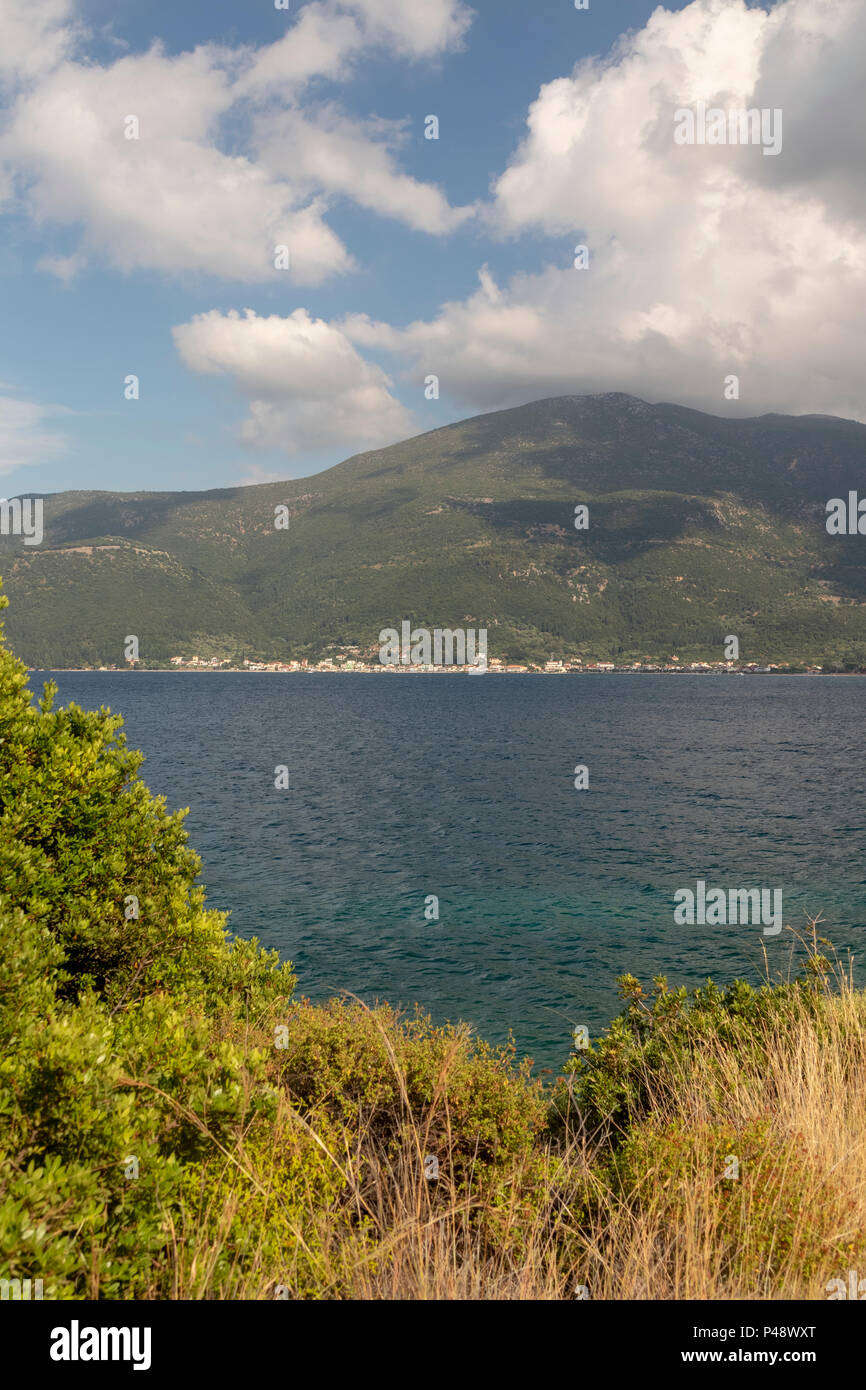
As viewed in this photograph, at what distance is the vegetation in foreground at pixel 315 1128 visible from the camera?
361 centimetres

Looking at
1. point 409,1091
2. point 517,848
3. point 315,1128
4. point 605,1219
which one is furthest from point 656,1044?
point 517,848

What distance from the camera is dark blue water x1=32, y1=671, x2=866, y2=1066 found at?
21.3 m

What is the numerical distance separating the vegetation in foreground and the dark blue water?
22.0 ft

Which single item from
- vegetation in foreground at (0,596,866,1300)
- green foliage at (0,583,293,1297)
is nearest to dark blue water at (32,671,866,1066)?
vegetation in foreground at (0,596,866,1300)

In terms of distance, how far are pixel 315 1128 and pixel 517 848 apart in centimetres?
3103

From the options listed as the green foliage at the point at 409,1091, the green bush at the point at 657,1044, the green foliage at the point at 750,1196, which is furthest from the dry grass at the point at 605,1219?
the green bush at the point at 657,1044

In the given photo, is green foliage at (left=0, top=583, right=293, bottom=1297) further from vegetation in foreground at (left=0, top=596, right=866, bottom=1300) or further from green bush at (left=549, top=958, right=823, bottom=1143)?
green bush at (left=549, top=958, right=823, bottom=1143)

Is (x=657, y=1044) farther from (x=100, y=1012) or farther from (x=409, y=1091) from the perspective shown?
(x=100, y=1012)

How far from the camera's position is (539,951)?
2295 centimetres

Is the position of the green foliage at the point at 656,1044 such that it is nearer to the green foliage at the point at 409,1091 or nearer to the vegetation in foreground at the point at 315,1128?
the vegetation in foreground at the point at 315,1128

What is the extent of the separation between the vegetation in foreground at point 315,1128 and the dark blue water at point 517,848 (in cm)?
672

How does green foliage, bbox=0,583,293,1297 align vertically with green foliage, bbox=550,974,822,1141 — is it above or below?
above
